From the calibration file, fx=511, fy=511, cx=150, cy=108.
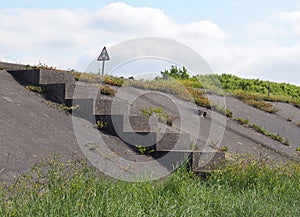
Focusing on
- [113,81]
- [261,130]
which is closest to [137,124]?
[113,81]

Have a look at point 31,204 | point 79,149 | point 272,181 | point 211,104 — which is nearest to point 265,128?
point 211,104

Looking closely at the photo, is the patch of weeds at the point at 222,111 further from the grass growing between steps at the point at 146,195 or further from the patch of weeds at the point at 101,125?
the grass growing between steps at the point at 146,195

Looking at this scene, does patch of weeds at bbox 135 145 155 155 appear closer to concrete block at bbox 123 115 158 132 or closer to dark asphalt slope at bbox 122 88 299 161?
concrete block at bbox 123 115 158 132

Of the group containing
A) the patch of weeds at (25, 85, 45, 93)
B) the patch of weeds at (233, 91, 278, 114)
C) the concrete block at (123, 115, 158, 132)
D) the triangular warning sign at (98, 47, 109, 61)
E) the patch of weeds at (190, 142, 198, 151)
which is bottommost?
the patch of weeds at (190, 142, 198, 151)

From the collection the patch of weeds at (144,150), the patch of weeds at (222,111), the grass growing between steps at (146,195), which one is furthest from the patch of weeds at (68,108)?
the patch of weeds at (222,111)

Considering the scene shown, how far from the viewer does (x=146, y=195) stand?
4.52 m

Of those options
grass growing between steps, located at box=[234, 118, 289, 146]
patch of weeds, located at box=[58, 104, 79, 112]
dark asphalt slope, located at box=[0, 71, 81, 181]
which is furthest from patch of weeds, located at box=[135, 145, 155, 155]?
grass growing between steps, located at box=[234, 118, 289, 146]

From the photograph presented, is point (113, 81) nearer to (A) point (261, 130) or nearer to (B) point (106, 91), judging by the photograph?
(B) point (106, 91)

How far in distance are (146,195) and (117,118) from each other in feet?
6.60

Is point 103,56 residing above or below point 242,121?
above

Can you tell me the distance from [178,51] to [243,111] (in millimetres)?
4374

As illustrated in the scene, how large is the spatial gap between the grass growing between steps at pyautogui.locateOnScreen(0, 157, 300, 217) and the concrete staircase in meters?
0.34

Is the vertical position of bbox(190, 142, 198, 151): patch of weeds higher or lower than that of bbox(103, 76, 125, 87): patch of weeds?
lower

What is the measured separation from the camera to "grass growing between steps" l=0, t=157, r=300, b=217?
3734 millimetres
